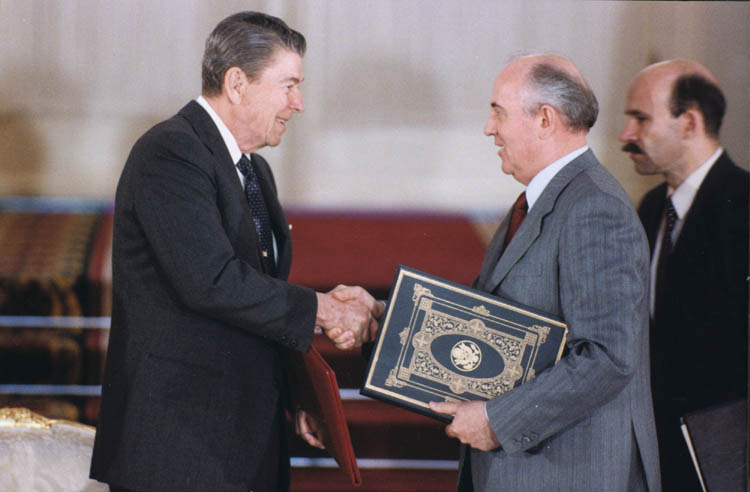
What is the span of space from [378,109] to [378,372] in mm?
2596

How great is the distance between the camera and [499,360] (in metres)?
1.70

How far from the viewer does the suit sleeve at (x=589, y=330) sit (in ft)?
5.32

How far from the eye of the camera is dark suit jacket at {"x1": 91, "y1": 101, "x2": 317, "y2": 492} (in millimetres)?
1725

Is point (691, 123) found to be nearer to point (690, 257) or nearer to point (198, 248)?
point (690, 257)

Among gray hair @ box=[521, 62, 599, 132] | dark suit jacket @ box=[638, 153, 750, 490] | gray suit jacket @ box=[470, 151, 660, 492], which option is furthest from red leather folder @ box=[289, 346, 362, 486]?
dark suit jacket @ box=[638, 153, 750, 490]

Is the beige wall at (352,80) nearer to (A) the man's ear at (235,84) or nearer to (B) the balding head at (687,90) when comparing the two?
(B) the balding head at (687,90)

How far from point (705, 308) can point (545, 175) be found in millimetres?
967

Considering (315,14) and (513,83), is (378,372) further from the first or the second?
(315,14)

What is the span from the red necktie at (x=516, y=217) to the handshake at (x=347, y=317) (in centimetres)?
39

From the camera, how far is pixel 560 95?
70.9 inches

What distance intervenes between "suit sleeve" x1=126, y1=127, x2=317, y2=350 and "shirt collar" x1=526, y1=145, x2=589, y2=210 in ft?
1.93

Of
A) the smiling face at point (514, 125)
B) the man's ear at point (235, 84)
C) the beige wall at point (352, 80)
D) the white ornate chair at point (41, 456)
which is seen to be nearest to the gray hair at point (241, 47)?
the man's ear at point (235, 84)

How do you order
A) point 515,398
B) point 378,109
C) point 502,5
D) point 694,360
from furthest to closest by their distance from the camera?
1. point 378,109
2. point 502,5
3. point 694,360
4. point 515,398

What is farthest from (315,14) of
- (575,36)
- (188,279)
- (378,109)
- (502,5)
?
(188,279)
